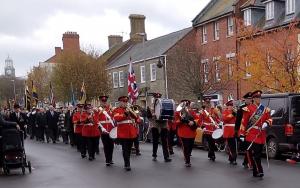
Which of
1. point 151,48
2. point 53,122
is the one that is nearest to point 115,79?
point 151,48

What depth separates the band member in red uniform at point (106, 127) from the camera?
13.9 m

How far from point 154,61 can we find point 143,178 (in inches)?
1147

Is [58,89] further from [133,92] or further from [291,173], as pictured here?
[291,173]

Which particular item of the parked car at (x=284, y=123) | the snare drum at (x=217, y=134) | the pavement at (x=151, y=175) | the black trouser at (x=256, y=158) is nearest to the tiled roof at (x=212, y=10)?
the parked car at (x=284, y=123)

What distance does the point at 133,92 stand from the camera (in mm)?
22812

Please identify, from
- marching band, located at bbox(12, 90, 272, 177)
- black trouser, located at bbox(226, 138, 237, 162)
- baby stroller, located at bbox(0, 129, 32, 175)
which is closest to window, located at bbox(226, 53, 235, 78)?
marching band, located at bbox(12, 90, 272, 177)

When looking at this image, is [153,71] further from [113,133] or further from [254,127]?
[254,127]

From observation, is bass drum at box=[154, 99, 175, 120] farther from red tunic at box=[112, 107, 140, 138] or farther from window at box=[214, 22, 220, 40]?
window at box=[214, 22, 220, 40]

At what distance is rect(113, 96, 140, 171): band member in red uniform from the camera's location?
12.7 meters

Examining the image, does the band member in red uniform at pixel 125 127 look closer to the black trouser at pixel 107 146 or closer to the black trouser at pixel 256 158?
the black trouser at pixel 107 146

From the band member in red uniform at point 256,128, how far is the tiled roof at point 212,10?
23160 millimetres

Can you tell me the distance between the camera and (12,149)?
39.1 ft

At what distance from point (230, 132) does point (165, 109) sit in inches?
81.0

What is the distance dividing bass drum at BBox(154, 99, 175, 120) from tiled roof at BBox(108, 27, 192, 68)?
22.9m
